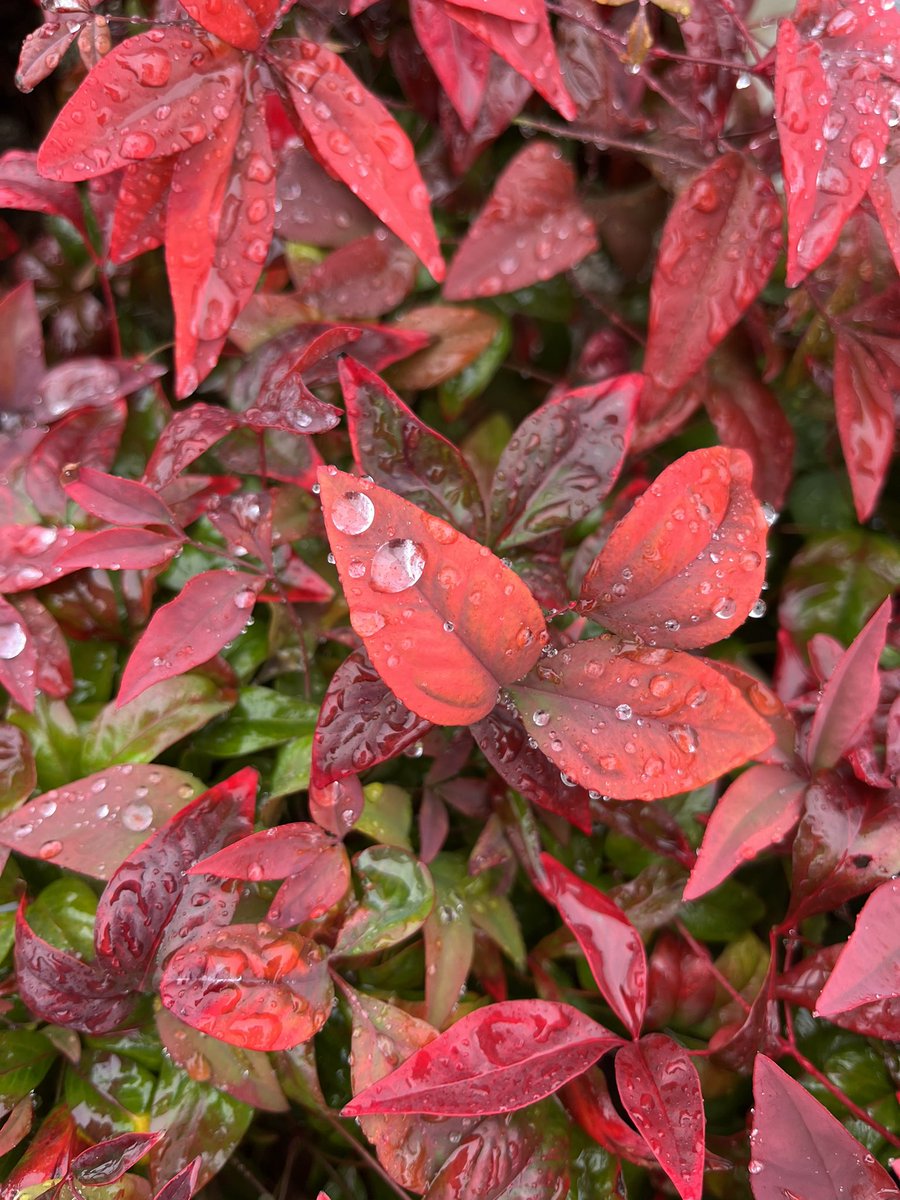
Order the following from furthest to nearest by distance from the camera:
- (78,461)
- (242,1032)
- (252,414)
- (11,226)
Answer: (11,226)
(78,461)
(252,414)
(242,1032)

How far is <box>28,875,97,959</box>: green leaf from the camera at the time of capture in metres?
0.71

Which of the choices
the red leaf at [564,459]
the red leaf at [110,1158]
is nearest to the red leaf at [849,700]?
the red leaf at [564,459]

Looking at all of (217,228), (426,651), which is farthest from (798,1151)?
(217,228)

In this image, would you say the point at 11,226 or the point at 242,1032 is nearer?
the point at 242,1032

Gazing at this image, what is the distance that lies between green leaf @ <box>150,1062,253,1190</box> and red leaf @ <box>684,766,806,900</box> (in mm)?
389

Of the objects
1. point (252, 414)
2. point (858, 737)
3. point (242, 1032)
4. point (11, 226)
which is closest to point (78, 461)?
point (252, 414)

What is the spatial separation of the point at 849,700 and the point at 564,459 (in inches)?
11.3

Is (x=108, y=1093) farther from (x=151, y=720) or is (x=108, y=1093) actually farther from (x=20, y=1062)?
(x=151, y=720)

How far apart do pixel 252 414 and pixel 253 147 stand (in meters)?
0.20

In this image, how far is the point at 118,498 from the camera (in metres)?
0.71

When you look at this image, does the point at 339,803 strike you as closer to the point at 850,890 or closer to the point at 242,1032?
the point at 242,1032

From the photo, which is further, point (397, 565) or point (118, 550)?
point (118, 550)

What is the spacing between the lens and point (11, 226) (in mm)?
994

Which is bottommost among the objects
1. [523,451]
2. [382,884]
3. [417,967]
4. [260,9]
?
[417,967]
